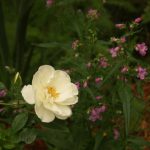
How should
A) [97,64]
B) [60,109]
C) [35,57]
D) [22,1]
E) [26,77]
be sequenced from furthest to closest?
[35,57] < [26,77] < [22,1] < [97,64] < [60,109]

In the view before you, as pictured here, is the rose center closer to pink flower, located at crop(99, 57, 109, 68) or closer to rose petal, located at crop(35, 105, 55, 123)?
rose petal, located at crop(35, 105, 55, 123)

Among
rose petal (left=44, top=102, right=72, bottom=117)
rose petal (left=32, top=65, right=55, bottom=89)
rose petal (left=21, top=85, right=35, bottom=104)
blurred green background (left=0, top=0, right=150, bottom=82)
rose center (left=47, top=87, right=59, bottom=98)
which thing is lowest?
blurred green background (left=0, top=0, right=150, bottom=82)

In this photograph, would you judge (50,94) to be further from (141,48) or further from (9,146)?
(141,48)

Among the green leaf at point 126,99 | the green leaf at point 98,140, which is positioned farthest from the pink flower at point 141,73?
the green leaf at point 98,140

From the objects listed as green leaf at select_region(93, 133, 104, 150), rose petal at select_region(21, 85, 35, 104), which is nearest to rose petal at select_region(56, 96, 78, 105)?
rose petal at select_region(21, 85, 35, 104)

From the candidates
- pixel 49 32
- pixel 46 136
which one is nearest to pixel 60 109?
pixel 46 136

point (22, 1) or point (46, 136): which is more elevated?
point (22, 1)

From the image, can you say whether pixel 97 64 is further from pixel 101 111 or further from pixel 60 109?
pixel 60 109
